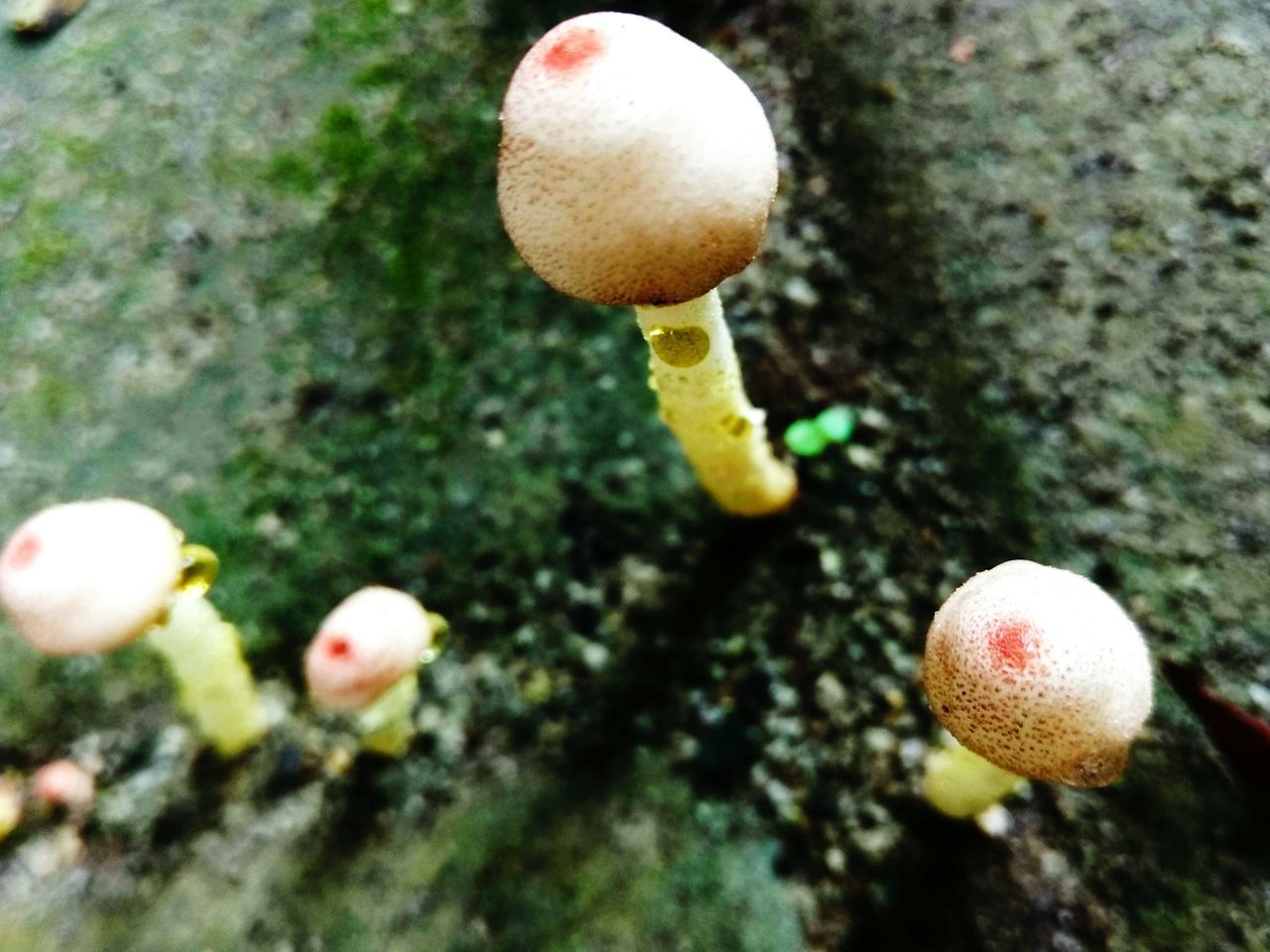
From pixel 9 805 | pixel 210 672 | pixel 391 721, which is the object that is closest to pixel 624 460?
pixel 391 721

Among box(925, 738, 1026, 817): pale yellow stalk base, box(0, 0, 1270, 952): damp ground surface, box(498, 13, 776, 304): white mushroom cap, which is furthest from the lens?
box(0, 0, 1270, 952): damp ground surface

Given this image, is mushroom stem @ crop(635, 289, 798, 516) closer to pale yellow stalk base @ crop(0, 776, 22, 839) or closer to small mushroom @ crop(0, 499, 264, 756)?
small mushroom @ crop(0, 499, 264, 756)

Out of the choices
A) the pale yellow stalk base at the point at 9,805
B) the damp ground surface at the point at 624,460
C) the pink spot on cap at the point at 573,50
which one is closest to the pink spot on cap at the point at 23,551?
the damp ground surface at the point at 624,460

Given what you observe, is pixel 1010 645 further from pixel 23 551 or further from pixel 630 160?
pixel 23 551

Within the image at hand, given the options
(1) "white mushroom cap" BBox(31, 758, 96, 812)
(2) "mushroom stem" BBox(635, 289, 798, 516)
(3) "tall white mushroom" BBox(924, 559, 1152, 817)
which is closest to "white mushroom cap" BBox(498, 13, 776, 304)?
(2) "mushroom stem" BBox(635, 289, 798, 516)

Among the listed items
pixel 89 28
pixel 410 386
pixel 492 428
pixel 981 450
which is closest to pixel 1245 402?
pixel 981 450

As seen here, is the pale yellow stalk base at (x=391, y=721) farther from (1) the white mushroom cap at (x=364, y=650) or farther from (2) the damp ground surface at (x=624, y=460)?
(1) the white mushroom cap at (x=364, y=650)

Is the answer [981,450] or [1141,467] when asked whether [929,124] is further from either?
[1141,467]

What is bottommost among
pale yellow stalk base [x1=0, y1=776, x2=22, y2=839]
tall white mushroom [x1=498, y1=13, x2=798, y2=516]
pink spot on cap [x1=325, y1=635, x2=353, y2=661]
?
pale yellow stalk base [x1=0, y1=776, x2=22, y2=839]
